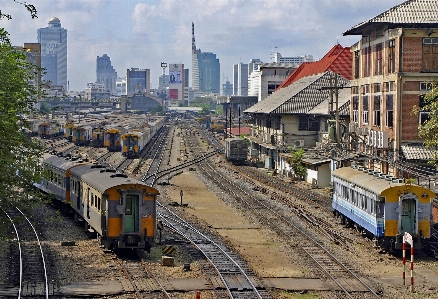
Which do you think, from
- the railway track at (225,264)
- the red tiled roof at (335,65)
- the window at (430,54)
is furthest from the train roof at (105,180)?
the red tiled roof at (335,65)

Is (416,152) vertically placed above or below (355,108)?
below

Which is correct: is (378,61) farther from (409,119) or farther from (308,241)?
(308,241)

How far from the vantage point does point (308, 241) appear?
27938 millimetres

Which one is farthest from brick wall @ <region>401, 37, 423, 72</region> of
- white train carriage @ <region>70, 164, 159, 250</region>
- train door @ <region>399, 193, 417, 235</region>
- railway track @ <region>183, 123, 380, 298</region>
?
white train carriage @ <region>70, 164, 159, 250</region>

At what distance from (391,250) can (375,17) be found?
833 inches

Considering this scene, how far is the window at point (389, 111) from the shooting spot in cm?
4197

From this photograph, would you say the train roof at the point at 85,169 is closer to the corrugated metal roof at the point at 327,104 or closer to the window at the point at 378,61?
the window at the point at 378,61

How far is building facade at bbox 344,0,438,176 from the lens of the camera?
40406 mm

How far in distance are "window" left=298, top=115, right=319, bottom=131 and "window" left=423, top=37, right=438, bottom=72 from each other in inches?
910

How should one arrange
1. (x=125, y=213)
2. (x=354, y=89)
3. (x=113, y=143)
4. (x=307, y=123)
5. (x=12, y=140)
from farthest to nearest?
(x=113, y=143) < (x=307, y=123) < (x=354, y=89) < (x=125, y=213) < (x=12, y=140)

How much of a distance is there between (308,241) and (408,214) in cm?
433

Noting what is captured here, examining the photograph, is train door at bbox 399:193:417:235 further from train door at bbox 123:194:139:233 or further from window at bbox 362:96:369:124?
window at bbox 362:96:369:124

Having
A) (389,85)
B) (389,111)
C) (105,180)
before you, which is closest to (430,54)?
(389,85)

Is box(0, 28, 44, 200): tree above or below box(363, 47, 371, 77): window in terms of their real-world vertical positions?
below
